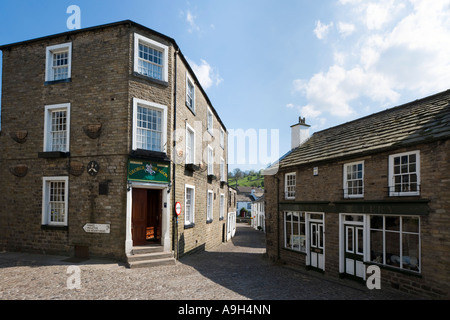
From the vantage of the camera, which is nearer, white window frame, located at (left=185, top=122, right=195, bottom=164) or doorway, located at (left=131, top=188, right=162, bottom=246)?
doorway, located at (left=131, top=188, right=162, bottom=246)

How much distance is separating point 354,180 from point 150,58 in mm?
10289

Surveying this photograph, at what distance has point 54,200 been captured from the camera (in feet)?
39.6

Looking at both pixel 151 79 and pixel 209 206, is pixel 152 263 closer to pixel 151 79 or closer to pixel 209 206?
pixel 151 79

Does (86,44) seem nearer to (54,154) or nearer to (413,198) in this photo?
(54,154)

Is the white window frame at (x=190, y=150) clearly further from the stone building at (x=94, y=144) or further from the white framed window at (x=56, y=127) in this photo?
the white framed window at (x=56, y=127)

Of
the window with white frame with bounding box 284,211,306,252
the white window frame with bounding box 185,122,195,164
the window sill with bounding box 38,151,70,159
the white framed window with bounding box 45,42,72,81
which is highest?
the white framed window with bounding box 45,42,72,81

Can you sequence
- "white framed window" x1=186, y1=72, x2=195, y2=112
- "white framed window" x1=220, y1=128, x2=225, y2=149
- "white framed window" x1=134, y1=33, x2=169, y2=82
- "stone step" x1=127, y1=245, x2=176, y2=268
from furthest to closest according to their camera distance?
"white framed window" x1=220, y1=128, x2=225, y2=149 → "white framed window" x1=186, y1=72, x2=195, y2=112 → "white framed window" x1=134, y1=33, x2=169, y2=82 → "stone step" x1=127, y1=245, x2=176, y2=268

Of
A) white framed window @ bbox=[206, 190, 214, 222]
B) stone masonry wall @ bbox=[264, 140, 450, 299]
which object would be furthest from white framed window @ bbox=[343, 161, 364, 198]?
white framed window @ bbox=[206, 190, 214, 222]

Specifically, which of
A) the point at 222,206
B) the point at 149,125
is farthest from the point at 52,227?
the point at 222,206

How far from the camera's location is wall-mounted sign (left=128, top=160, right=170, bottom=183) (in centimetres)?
1124

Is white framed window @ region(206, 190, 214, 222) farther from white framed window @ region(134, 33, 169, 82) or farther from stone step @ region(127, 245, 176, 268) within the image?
white framed window @ region(134, 33, 169, 82)

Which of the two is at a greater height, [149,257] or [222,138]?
[222,138]

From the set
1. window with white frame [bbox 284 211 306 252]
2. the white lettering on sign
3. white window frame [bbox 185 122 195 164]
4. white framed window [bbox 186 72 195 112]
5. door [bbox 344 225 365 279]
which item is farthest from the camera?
white framed window [bbox 186 72 195 112]

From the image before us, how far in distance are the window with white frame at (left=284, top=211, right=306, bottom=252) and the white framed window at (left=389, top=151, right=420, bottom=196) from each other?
4.88 metres
